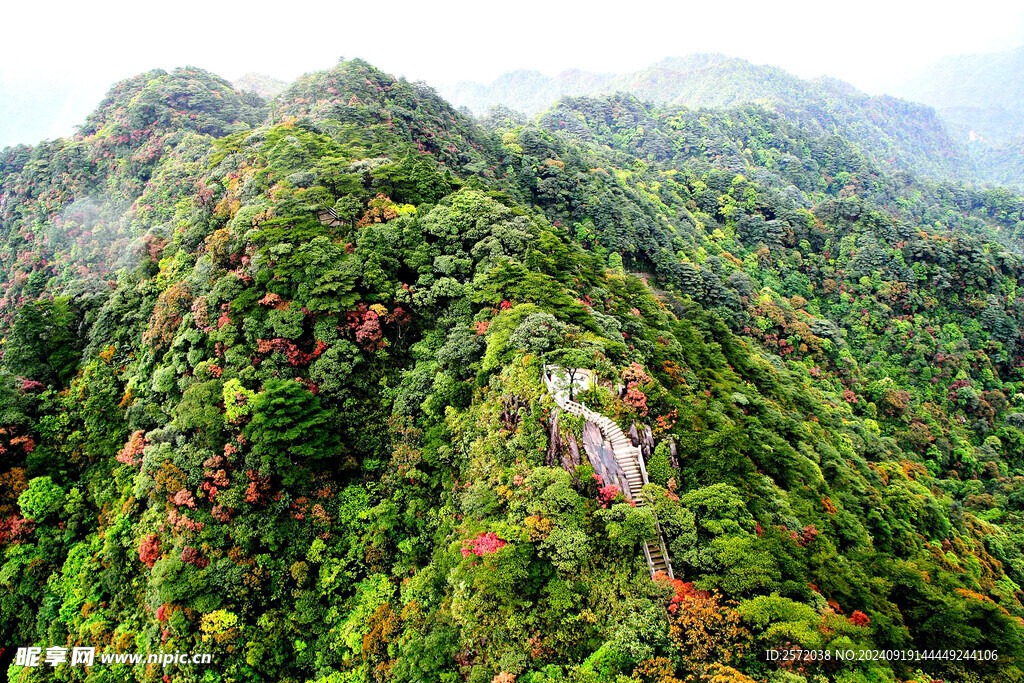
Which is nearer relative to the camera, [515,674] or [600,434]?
[515,674]

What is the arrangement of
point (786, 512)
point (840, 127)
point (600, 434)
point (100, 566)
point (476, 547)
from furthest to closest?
point (840, 127)
point (100, 566)
point (786, 512)
point (600, 434)
point (476, 547)

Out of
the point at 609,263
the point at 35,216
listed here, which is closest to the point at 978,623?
the point at 609,263

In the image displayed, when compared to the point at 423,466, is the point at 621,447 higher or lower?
higher

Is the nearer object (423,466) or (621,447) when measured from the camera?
(621,447)

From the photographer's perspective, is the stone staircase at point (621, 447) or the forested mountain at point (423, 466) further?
the stone staircase at point (621, 447)

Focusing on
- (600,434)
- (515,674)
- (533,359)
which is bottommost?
(515,674)

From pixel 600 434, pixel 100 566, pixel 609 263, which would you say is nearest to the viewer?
pixel 600 434

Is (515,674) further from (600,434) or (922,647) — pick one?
(922,647)

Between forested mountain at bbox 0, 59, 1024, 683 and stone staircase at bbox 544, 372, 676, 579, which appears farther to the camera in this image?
stone staircase at bbox 544, 372, 676, 579
